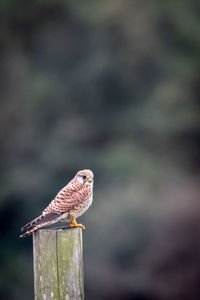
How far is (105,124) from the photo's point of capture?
15000 mm

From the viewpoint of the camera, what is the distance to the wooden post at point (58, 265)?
3348mm

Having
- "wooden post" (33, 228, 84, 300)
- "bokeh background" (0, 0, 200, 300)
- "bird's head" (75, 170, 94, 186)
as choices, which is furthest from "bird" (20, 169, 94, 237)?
"bokeh background" (0, 0, 200, 300)

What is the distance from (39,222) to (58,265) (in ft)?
1.80

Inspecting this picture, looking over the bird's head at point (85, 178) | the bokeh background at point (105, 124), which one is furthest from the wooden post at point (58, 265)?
the bokeh background at point (105, 124)

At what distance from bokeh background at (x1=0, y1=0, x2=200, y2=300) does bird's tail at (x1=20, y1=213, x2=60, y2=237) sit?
8855 millimetres

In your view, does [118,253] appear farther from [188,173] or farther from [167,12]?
[167,12]

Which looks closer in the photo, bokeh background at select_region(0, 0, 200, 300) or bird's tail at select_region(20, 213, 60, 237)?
bird's tail at select_region(20, 213, 60, 237)

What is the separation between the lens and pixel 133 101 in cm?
1516

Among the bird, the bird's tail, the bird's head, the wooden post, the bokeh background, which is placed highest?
the bokeh background

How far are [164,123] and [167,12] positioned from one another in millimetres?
3905

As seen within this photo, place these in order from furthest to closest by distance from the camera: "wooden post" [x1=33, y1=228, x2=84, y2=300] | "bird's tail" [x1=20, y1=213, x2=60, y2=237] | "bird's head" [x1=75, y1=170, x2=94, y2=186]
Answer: "bird's head" [x1=75, y1=170, x2=94, y2=186]
"bird's tail" [x1=20, y1=213, x2=60, y2=237]
"wooden post" [x1=33, y1=228, x2=84, y2=300]

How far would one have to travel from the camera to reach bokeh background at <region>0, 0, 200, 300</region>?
43.7 feet

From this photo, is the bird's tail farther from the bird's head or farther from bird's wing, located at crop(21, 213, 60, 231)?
the bird's head

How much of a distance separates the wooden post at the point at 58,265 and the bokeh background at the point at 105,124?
31.5ft
